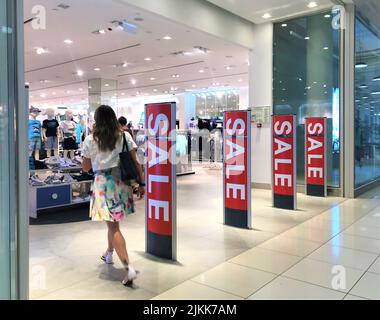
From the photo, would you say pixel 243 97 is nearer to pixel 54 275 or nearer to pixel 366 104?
pixel 366 104

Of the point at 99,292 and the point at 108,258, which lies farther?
the point at 108,258

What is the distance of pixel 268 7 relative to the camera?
22.6ft

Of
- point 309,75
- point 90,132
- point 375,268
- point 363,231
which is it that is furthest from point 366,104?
point 90,132

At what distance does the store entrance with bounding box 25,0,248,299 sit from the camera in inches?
124

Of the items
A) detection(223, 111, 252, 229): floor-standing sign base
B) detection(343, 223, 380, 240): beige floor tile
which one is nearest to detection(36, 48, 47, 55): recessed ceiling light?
detection(223, 111, 252, 229): floor-standing sign base

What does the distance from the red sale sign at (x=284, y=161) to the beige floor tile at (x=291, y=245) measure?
1687 millimetres

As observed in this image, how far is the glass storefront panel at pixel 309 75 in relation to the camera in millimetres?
7195

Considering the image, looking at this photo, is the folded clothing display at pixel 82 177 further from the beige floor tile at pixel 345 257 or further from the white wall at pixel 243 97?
the white wall at pixel 243 97

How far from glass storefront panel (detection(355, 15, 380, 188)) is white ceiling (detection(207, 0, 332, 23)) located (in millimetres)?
1145

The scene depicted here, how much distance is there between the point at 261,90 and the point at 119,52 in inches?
156

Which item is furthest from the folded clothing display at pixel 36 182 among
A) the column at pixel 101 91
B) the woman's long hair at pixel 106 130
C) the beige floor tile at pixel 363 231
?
the column at pixel 101 91

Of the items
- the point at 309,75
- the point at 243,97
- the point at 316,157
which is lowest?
the point at 316,157

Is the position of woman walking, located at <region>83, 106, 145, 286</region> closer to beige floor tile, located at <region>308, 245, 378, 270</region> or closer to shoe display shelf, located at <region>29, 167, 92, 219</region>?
beige floor tile, located at <region>308, 245, 378, 270</region>

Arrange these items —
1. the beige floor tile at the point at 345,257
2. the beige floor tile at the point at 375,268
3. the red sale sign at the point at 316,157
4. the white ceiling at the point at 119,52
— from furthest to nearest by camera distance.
Answer: 1. the red sale sign at the point at 316,157
2. the white ceiling at the point at 119,52
3. the beige floor tile at the point at 345,257
4. the beige floor tile at the point at 375,268
